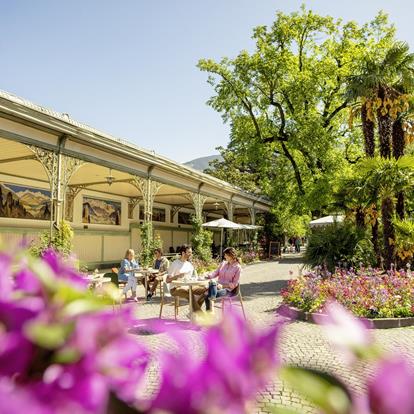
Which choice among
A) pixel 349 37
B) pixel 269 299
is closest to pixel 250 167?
pixel 349 37

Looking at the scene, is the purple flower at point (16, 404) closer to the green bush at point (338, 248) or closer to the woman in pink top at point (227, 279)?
the woman in pink top at point (227, 279)

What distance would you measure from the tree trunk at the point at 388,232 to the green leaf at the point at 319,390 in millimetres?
13194

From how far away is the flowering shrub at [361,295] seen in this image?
8555mm

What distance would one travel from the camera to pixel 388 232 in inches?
495

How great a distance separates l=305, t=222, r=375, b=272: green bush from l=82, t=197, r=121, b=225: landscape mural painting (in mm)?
13437

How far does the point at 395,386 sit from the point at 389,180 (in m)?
13.3

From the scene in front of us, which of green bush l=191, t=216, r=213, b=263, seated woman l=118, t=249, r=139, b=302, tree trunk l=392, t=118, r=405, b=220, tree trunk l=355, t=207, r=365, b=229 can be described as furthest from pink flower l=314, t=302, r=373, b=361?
green bush l=191, t=216, r=213, b=263

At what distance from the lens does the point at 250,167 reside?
47.6 metres

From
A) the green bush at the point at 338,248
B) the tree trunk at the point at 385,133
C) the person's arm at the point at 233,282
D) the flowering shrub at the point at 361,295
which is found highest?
the tree trunk at the point at 385,133

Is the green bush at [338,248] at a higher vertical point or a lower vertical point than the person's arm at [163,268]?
higher

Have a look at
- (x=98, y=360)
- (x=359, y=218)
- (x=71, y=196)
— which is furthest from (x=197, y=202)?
(x=98, y=360)

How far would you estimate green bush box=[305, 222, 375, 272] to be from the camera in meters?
13.4

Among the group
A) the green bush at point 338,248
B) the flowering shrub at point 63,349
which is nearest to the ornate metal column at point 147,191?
the green bush at point 338,248

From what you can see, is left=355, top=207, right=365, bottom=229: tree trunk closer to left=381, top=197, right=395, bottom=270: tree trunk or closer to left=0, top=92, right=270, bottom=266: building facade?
left=381, top=197, right=395, bottom=270: tree trunk
